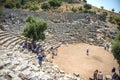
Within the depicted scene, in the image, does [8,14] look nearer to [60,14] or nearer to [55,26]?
[55,26]

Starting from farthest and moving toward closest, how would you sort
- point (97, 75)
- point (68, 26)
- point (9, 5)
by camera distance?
point (9, 5) < point (68, 26) < point (97, 75)

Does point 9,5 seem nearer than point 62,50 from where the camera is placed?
No

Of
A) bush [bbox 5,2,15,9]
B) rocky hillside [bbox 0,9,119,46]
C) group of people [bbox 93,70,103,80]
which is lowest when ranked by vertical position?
group of people [bbox 93,70,103,80]

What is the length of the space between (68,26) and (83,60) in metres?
17.6

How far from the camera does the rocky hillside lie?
43.8m

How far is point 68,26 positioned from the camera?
168ft

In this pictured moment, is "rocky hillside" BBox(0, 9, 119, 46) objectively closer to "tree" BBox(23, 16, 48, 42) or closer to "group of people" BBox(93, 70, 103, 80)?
"tree" BBox(23, 16, 48, 42)

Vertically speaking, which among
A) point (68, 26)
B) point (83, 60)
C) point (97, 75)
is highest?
point (68, 26)

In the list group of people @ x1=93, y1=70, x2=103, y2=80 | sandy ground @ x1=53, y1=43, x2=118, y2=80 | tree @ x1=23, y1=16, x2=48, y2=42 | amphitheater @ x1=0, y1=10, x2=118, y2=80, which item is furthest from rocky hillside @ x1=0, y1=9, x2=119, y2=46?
group of people @ x1=93, y1=70, x2=103, y2=80

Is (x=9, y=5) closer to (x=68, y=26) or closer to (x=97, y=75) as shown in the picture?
(x=68, y=26)

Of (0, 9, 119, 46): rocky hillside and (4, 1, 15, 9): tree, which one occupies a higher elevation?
(4, 1, 15, 9): tree

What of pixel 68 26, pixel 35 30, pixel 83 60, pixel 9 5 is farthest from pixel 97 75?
pixel 9 5

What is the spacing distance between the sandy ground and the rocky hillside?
10.6 ft

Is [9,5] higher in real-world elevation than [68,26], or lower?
higher
